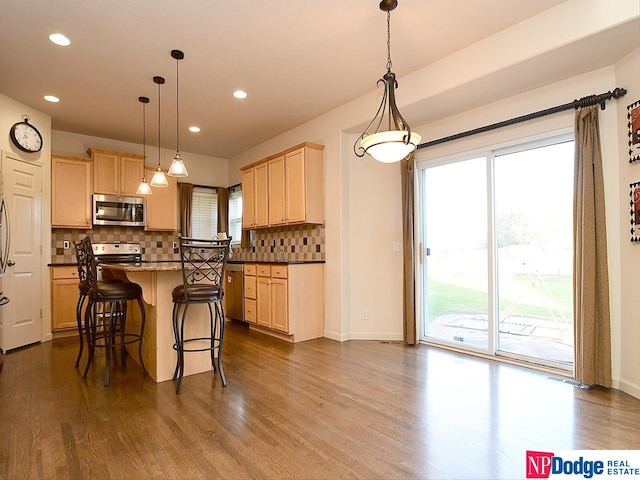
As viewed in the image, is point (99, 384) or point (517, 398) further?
point (99, 384)

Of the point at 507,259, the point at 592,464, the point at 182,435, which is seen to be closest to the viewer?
the point at 592,464

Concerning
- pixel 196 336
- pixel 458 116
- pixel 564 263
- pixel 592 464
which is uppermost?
pixel 458 116

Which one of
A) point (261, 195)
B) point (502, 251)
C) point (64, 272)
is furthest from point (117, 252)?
point (502, 251)

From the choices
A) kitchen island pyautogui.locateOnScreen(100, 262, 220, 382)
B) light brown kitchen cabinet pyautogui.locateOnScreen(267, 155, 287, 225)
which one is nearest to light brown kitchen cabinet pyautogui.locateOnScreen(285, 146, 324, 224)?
light brown kitchen cabinet pyautogui.locateOnScreen(267, 155, 287, 225)

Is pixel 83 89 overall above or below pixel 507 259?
above

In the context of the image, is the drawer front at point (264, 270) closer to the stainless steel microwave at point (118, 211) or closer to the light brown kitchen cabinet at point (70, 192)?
the stainless steel microwave at point (118, 211)

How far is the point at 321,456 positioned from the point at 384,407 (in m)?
0.73

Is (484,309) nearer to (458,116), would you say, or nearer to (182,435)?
(458,116)

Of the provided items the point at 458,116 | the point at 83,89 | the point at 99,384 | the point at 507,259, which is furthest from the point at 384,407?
the point at 83,89

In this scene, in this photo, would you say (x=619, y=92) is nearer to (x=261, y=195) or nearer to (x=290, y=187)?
(x=290, y=187)

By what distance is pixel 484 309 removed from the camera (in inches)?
147

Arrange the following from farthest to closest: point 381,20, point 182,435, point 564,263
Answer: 1. point 564,263
2. point 381,20
3. point 182,435

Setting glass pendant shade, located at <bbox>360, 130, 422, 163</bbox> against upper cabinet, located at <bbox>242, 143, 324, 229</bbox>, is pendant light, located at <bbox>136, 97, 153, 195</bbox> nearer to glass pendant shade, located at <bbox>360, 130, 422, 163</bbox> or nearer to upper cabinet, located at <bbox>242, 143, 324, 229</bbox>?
upper cabinet, located at <bbox>242, 143, 324, 229</bbox>

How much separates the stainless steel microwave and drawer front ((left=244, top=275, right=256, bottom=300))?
6.58ft
